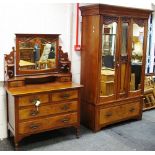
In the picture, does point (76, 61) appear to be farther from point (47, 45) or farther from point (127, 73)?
point (127, 73)

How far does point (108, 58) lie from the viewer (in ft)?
11.2

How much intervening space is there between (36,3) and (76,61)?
101 cm

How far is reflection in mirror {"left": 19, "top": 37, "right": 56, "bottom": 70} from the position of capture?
10.2ft

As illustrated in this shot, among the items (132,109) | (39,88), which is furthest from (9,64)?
(132,109)

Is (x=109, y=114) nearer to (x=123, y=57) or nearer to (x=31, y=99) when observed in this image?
(x=123, y=57)

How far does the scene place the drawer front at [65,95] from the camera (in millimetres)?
2954

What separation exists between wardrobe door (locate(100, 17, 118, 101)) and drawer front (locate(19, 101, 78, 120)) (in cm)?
→ 54

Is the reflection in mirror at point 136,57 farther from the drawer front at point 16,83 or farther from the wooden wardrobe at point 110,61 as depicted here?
the drawer front at point 16,83

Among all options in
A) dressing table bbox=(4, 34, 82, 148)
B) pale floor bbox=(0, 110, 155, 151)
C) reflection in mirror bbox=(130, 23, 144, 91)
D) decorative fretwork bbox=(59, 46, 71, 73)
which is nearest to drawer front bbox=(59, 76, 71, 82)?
dressing table bbox=(4, 34, 82, 148)

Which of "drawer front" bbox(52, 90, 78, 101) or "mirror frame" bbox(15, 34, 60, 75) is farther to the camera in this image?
"mirror frame" bbox(15, 34, 60, 75)

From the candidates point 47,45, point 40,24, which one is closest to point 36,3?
point 40,24

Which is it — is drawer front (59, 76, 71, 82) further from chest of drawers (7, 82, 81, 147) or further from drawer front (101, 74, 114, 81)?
drawer front (101, 74, 114, 81)

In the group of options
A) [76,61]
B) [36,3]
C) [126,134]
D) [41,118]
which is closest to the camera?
[41,118]

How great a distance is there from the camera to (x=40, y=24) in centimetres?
323
